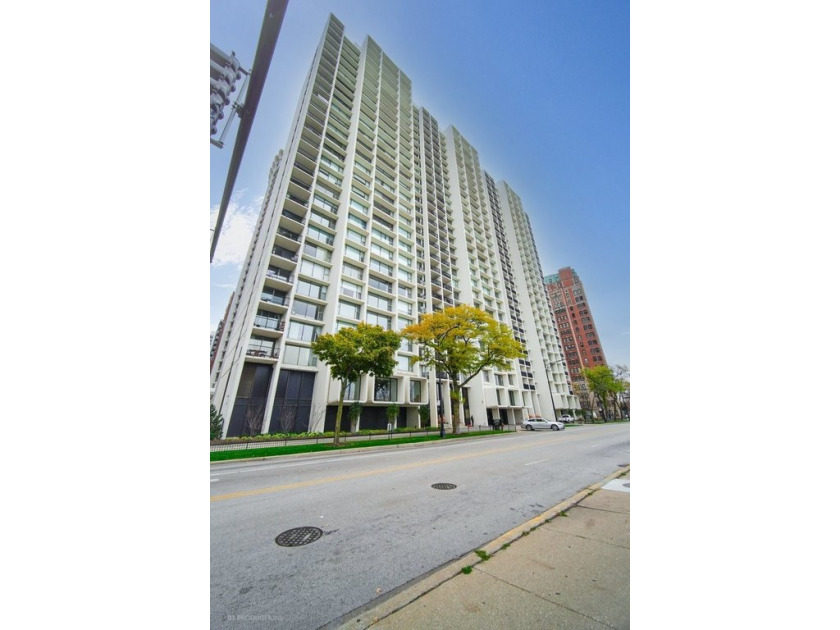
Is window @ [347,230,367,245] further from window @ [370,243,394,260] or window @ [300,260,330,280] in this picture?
window @ [300,260,330,280]

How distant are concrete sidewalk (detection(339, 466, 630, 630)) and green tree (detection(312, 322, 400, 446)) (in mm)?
15897

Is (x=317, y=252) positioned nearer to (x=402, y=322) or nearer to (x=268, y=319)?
(x=268, y=319)

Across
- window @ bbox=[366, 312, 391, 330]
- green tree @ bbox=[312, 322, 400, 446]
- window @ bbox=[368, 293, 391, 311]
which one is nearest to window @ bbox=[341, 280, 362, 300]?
window @ bbox=[368, 293, 391, 311]

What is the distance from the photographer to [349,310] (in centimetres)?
2959

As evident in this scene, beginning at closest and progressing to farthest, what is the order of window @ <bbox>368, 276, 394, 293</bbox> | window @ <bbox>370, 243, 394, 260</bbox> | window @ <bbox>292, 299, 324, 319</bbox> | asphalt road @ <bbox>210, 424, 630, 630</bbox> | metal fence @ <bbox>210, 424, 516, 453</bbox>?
asphalt road @ <bbox>210, 424, 630, 630</bbox> → metal fence @ <bbox>210, 424, 516, 453</bbox> → window @ <bbox>292, 299, 324, 319</bbox> → window @ <bbox>368, 276, 394, 293</bbox> → window @ <bbox>370, 243, 394, 260</bbox>

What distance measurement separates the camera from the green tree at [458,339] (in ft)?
82.9

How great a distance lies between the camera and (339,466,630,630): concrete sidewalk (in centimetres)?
217

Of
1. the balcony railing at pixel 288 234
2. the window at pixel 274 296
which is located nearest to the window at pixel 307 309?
the window at pixel 274 296

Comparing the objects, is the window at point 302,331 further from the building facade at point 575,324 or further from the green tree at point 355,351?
the building facade at point 575,324

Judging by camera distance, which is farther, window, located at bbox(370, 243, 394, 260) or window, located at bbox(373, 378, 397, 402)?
window, located at bbox(370, 243, 394, 260)

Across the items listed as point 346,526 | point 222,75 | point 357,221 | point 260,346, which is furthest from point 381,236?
point 346,526
